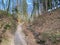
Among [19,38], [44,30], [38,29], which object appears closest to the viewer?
[19,38]

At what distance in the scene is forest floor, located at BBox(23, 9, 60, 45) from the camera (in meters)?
9.25

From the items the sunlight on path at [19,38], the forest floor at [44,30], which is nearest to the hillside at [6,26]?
the sunlight on path at [19,38]

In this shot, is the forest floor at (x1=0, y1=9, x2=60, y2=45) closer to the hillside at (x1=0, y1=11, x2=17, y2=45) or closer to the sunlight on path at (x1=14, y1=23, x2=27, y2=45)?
the hillside at (x1=0, y1=11, x2=17, y2=45)

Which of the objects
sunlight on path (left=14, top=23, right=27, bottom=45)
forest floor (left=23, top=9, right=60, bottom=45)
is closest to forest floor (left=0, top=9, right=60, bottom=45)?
forest floor (left=23, top=9, right=60, bottom=45)

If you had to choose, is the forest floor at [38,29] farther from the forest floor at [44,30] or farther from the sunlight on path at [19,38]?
the sunlight on path at [19,38]

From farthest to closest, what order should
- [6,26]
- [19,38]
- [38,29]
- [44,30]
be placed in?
[6,26]
[38,29]
[44,30]
[19,38]

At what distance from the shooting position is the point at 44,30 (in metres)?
10.9

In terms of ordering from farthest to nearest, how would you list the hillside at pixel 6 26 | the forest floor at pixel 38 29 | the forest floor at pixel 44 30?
the hillside at pixel 6 26, the forest floor at pixel 38 29, the forest floor at pixel 44 30

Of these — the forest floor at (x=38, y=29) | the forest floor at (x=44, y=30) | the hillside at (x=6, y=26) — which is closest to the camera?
the forest floor at (x=44, y=30)

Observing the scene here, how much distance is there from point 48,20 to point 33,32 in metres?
2.30

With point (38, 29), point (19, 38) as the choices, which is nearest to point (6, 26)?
point (38, 29)

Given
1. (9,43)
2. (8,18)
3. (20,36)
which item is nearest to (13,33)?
(20,36)

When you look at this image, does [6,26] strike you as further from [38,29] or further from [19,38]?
[19,38]

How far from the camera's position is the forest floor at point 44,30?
9255 mm
